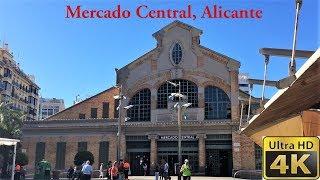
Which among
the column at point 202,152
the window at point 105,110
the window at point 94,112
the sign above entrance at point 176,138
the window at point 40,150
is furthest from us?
the window at point 94,112

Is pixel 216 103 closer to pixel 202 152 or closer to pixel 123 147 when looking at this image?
pixel 202 152

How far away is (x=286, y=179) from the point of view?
354cm

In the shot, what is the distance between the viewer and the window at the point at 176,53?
38.4 meters

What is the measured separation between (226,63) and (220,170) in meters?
8.83

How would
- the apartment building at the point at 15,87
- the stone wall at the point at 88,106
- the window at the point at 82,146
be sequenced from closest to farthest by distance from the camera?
the window at the point at 82,146 → the stone wall at the point at 88,106 → the apartment building at the point at 15,87

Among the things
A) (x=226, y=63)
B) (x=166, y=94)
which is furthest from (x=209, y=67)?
(x=166, y=94)

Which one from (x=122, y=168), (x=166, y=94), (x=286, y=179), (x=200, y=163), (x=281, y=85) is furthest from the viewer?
(x=166, y=94)

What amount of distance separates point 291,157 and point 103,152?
3517cm

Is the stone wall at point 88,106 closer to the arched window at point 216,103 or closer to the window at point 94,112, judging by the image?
the window at point 94,112

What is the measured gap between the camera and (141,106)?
38.6 m

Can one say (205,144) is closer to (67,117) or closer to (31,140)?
(67,117)

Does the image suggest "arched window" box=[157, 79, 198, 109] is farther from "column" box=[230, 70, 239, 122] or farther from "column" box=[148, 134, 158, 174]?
"column" box=[148, 134, 158, 174]

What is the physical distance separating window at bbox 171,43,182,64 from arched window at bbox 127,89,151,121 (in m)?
3.52

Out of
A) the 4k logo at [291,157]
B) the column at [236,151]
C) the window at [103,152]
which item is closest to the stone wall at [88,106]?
the window at [103,152]
